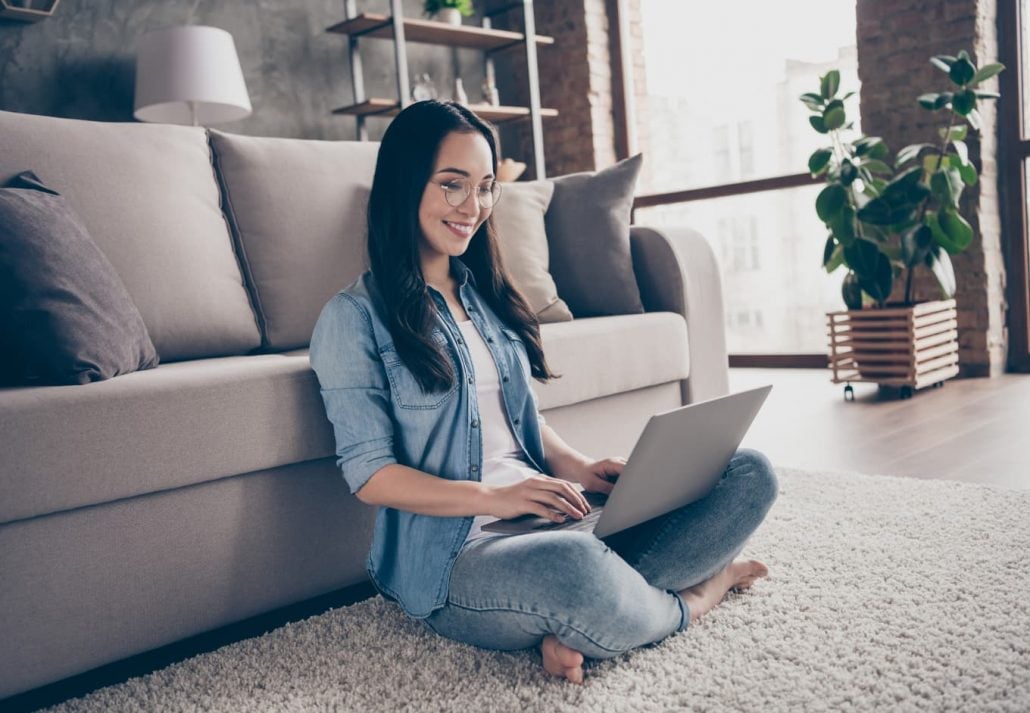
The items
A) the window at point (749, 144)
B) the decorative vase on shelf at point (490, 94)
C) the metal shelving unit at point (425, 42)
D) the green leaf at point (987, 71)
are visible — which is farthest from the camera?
the decorative vase on shelf at point (490, 94)

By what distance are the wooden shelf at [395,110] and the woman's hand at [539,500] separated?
3324 mm

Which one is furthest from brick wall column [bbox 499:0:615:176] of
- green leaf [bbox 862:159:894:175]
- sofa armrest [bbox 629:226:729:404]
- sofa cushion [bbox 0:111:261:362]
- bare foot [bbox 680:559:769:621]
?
bare foot [bbox 680:559:769:621]

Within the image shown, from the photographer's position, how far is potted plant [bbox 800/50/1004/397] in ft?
11.1

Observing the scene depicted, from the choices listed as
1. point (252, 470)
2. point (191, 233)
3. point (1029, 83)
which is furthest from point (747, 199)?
point (252, 470)

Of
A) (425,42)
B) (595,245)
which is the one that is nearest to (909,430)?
(595,245)

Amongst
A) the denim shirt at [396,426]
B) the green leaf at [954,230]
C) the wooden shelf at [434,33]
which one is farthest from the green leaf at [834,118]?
the denim shirt at [396,426]

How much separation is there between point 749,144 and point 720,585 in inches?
149

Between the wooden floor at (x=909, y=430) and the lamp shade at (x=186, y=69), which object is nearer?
the wooden floor at (x=909, y=430)

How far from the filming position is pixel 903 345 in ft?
11.1

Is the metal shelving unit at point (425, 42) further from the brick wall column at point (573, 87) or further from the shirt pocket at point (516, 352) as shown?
the shirt pocket at point (516, 352)

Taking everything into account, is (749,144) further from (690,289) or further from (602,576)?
(602,576)

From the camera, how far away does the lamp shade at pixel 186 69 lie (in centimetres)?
362

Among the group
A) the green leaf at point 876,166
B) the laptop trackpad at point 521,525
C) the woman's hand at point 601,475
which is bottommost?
the laptop trackpad at point 521,525

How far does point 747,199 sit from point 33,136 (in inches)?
145
